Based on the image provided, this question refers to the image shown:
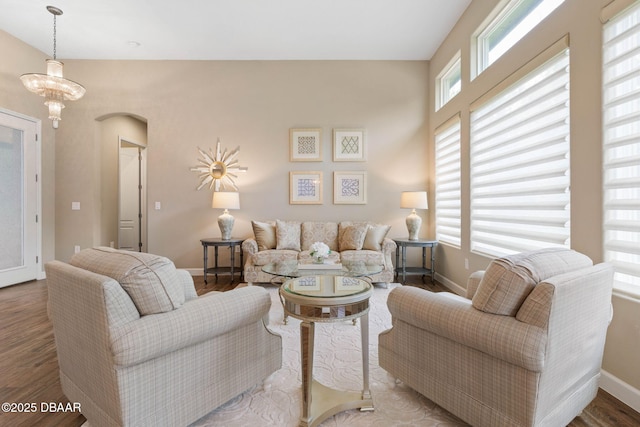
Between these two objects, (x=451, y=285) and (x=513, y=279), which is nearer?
(x=513, y=279)

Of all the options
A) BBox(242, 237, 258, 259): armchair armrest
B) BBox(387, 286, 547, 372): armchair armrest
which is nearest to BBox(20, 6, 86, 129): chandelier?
BBox(242, 237, 258, 259): armchair armrest

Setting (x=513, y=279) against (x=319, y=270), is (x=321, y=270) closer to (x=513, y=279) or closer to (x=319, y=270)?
(x=319, y=270)

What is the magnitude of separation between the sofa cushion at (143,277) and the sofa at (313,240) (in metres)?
2.31

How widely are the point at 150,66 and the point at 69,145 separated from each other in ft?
5.82

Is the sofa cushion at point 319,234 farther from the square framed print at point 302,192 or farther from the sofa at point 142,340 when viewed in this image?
the sofa at point 142,340

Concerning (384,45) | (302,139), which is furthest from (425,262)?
(384,45)

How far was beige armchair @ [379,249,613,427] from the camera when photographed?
3.64ft

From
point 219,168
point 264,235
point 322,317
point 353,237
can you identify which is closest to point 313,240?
point 353,237

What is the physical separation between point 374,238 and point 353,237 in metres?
0.29

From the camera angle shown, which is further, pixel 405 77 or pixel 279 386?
pixel 405 77

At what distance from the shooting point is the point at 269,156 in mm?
4590

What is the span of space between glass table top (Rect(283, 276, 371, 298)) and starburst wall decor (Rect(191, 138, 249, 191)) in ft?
10.7

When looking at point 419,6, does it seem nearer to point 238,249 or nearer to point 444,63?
point 444,63

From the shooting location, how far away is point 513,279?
1187 millimetres
